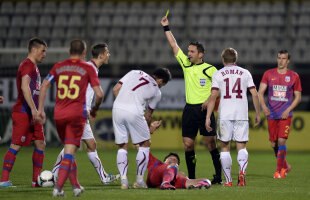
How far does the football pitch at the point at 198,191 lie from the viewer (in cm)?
719

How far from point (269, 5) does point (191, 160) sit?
16042 mm

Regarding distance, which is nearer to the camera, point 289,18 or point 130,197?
point 130,197

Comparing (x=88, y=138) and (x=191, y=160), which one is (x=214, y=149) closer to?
(x=191, y=160)

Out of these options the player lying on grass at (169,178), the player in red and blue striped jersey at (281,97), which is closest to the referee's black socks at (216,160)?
the player lying on grass at (169,178)

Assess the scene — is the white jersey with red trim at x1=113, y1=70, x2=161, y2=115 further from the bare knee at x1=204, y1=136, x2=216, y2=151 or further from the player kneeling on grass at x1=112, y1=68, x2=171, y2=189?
the bare knee at x1=204, y1=136, x2=216, y2=151

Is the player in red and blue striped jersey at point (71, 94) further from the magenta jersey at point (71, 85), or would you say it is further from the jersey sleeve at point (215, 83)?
the jersey sleeve at point (215, 83)

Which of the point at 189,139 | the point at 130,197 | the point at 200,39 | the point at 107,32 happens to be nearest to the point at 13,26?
the point at 107,32

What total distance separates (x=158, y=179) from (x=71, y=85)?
6.26ft

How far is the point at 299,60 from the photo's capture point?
71.1ft

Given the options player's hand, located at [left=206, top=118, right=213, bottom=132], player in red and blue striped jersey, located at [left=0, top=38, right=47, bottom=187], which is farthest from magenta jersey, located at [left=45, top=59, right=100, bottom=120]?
player's hand, located at [left=206, top=118, right=213, bottom=132]

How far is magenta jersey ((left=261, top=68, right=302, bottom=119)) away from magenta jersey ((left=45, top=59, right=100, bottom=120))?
457cm

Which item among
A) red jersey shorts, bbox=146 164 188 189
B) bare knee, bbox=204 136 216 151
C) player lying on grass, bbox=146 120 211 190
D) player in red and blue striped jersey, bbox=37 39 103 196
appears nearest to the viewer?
player in red and blue striped jersey, bbox=37 39 103 196

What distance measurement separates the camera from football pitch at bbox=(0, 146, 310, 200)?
23.6 ft

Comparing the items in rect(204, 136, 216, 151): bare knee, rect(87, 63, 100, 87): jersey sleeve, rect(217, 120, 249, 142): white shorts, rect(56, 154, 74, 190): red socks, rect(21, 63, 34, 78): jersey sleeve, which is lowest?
rect(56, 154, 74, 190): red socks
